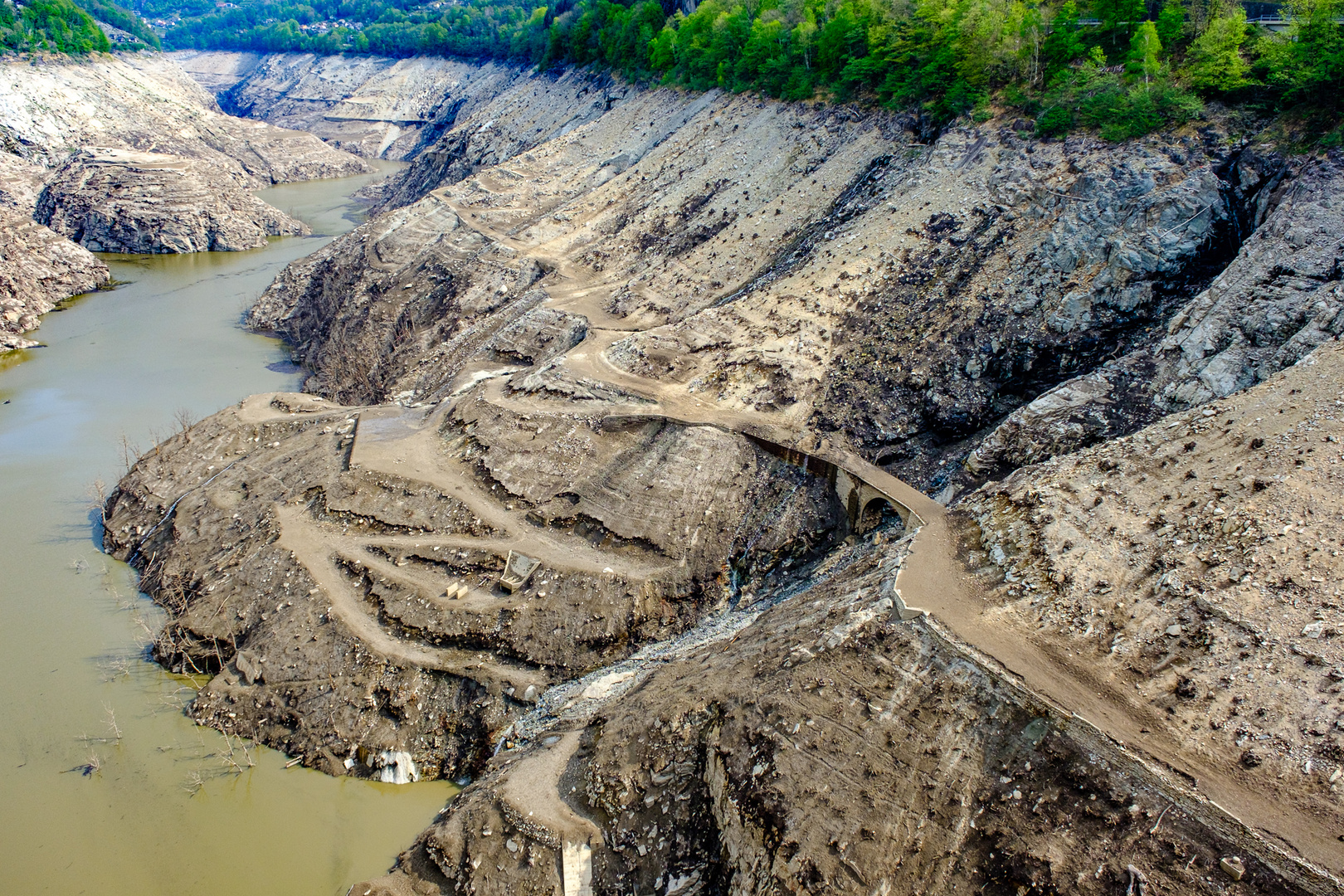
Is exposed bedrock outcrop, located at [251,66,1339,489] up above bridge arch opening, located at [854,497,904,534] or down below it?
above

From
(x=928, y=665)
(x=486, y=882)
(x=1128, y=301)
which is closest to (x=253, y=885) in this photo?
(x=486, y=882)

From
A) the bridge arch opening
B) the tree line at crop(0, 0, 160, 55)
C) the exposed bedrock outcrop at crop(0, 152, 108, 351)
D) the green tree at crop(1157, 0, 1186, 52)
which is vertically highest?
the tree line at crop(0, 0, 160, 55)

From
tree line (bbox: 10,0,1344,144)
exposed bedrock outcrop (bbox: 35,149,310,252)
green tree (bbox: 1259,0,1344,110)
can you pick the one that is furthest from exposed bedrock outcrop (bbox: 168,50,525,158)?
green tree (bbox: 1259,0,1344,110)

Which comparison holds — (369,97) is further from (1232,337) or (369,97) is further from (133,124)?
(1232,337)

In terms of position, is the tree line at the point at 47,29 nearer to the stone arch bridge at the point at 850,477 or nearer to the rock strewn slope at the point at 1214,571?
the stone arch bridge at the point at 850,477

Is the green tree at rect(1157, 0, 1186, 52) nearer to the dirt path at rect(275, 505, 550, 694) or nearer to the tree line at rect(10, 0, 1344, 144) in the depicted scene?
the tree line at rect(10, 0, 1344, 144)

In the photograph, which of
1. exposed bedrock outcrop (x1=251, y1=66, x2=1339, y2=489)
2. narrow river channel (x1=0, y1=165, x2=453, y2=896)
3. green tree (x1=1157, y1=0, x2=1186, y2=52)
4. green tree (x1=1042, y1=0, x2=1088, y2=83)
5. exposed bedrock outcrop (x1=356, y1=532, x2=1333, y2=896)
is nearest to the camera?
exposed bedrock outcrop (x1=356, y1=532, x2=1333, y2=896)

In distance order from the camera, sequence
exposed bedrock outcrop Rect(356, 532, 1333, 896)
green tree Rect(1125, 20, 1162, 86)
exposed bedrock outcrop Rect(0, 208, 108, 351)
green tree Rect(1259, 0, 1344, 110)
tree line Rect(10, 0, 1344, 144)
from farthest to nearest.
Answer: exposed bedrock outcrop Rect(0, 208, 108, 351), green tree Rect(1125, 20, 1162, 86), tree line Rect(10, 0, 1344, 144), green tree Rect(1259, 0, 1344, 110), exposed bedrock outcrop Rect(356, 532, 1333, 896)
